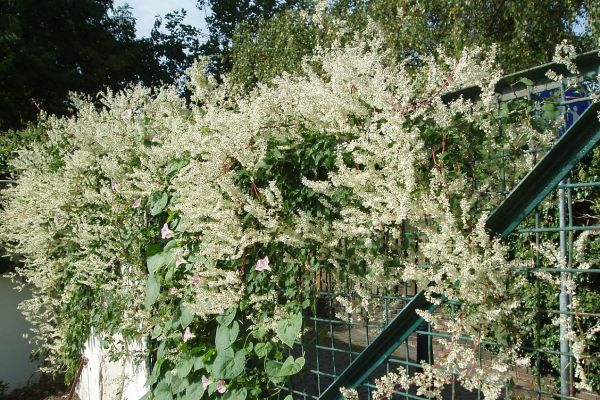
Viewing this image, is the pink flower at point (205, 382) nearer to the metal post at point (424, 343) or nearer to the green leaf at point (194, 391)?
the green leaf at point (194, 391)

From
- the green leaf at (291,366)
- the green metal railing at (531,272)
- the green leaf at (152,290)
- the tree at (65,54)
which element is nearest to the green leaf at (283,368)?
the green leaf at (291,366)

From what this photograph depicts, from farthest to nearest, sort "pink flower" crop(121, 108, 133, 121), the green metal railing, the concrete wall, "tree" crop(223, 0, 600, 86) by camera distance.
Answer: "tree" crop(223, 0, 600, 86)
the concrete wall
"pink flower" crop(121, 108, 133, 121)
the green metal railing

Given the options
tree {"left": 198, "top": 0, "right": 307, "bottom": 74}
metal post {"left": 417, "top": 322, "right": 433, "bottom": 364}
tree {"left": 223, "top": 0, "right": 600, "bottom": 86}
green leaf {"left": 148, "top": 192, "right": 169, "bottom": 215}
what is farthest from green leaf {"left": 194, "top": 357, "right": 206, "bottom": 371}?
tree {"left": 198, "top": 0, "right": 307, "bottom": 74}

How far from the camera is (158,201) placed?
3.13m

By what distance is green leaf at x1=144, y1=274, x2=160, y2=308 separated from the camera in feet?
10.1

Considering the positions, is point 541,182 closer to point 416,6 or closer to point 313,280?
point 313,280

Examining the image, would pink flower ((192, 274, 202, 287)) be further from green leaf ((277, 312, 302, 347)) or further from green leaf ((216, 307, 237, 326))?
green leaf ((277, 312, 302, 347))

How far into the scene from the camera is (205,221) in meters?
2.59

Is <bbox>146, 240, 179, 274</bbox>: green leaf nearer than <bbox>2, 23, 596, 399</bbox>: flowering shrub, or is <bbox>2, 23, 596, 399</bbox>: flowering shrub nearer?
<bbox>2, 23, 596, 399</bbox>: flowering shrub

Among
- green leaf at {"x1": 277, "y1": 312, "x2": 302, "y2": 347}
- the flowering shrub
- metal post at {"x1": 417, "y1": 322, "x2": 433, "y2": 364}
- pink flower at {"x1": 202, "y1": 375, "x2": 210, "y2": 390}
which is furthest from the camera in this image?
pink flower at {"x1": 202, "y1": 375, "x2": 210, "y2": 390}

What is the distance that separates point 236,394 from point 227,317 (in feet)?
1.15

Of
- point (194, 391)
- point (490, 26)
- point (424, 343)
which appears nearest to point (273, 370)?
point (194, 391)

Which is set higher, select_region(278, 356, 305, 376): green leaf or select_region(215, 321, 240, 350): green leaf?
select_region(215, 321, 240, 350): green leaf

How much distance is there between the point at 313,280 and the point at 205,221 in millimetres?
576
